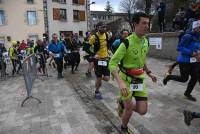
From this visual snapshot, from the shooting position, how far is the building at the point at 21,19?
40906 mm

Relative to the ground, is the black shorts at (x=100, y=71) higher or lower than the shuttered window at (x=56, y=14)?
lower

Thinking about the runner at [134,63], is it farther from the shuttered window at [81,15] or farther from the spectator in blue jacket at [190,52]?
the shuttered window at [81,15]

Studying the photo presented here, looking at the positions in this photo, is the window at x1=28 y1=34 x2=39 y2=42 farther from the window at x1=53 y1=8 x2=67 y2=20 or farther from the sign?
the sign

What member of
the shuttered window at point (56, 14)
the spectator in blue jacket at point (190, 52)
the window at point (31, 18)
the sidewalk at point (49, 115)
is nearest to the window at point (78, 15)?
the shuttered window at point (56, 14)

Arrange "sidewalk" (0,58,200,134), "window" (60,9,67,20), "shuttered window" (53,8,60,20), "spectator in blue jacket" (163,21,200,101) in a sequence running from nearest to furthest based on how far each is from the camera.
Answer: "sidewalk" (0,58,200,134) < "spectator in blue jacket" (163,21,200,101) < "shuttered window" (53,8,60,20) < "window" (60,9,67,20)

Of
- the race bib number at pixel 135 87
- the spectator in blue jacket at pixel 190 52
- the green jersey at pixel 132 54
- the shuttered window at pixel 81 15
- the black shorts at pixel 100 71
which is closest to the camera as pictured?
the green jersey at pixel 132 54

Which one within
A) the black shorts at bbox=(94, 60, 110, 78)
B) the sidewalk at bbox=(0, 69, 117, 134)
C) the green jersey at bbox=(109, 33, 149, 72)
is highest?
the green jersey at bbox=(109, 33, 149, 72)

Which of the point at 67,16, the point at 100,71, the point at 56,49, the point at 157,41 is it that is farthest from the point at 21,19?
the point at 100,71

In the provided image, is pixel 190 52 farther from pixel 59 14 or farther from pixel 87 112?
pixel 59 14

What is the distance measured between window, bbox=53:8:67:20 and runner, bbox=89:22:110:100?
37.8m

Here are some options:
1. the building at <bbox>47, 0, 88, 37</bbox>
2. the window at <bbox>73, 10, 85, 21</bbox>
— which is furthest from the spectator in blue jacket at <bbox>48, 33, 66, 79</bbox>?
the window at <bbox>73, 10, 85, 21</bbox>

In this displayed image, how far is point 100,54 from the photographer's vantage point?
29.6ft

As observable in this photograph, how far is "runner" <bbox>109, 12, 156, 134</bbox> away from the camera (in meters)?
4.68

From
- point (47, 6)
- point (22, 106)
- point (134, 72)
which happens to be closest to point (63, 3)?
point (47, 6)
